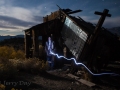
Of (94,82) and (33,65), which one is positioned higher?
(33,65)

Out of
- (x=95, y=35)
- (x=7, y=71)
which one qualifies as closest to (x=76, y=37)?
(x=95, y=35)

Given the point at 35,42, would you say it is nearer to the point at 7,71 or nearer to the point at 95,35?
the point at 7,71

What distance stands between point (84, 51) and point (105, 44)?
2.42 metres

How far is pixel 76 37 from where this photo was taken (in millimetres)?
12711

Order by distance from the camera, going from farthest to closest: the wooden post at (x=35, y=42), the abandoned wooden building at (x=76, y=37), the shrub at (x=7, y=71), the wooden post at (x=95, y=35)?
the wooden post at (x=35, y=42) → the abandoned wooden building at (x=76, y=37) → the wooden post at (x=95, y=35) → the shrub at (x=7, y=71)

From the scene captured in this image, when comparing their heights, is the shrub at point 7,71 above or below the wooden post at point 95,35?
below

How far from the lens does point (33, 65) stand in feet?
36.7

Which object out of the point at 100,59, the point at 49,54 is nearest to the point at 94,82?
the point at 100,59

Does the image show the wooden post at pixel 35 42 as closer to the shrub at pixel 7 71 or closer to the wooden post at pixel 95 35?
the shrub at pixel 7 71

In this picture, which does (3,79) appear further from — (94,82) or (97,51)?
(97,51)

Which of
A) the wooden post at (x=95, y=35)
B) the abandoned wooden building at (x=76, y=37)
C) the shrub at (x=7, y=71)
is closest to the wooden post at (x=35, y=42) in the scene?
the abandoned wooden building at (x=76, y=37)

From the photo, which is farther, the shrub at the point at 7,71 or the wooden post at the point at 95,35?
the wooden post at the point at 95,35

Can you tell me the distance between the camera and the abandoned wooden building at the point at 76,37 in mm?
10586

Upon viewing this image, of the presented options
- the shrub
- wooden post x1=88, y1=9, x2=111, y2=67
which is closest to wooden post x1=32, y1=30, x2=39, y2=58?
the shrub
